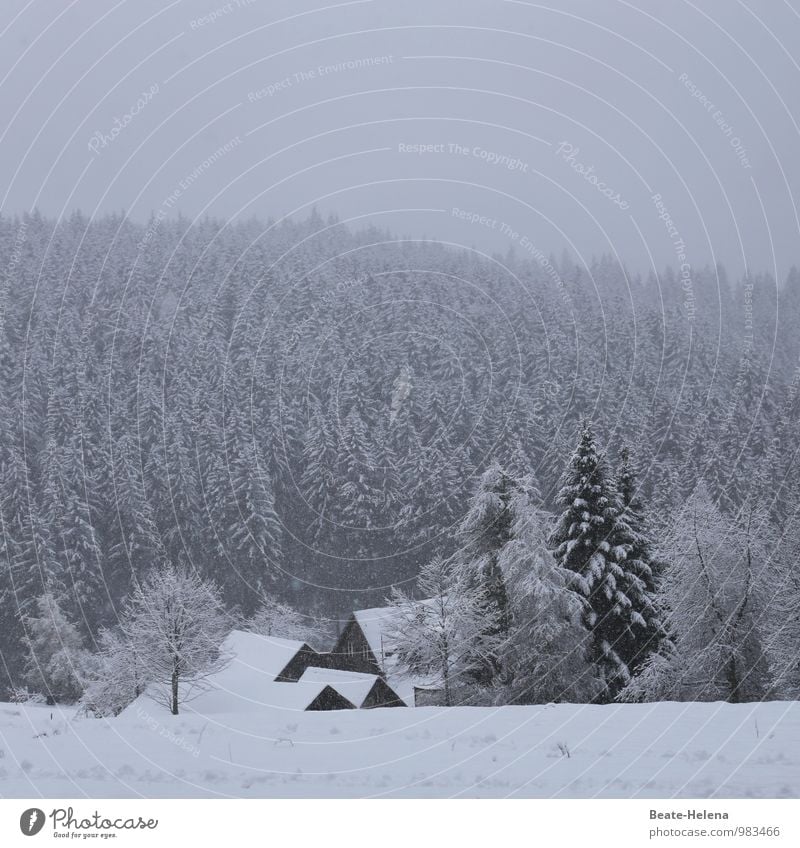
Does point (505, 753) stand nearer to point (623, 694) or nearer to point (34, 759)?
point (34, 759)

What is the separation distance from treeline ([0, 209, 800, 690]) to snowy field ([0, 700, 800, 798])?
50.6 meters

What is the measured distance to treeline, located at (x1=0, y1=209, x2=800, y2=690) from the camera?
2889 inches

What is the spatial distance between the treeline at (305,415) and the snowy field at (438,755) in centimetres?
5060

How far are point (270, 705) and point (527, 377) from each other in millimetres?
74333

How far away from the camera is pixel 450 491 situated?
7831 centimetres

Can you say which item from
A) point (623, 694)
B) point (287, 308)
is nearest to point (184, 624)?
point (623, 694)

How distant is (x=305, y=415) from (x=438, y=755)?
87.8 m

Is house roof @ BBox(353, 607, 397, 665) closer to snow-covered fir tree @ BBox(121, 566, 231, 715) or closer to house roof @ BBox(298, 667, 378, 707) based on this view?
house roof @ BBox(298, 667, 378, 707)

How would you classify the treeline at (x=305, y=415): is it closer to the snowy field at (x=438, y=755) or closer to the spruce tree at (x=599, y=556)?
the spruce tree at (x=599, y=556)

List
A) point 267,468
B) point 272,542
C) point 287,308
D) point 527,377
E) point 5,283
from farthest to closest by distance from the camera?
point 287,308 → point 5,283 → point 527,377 → point 267,468 → point 272,542

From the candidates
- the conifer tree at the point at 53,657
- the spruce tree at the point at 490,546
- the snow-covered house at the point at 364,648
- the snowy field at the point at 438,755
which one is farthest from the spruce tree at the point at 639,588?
the conifer tree at the point at 53,657

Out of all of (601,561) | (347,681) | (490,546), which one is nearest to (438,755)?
(490,546)

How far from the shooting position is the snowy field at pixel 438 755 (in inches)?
310

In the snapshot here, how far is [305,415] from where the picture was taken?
95500mm
